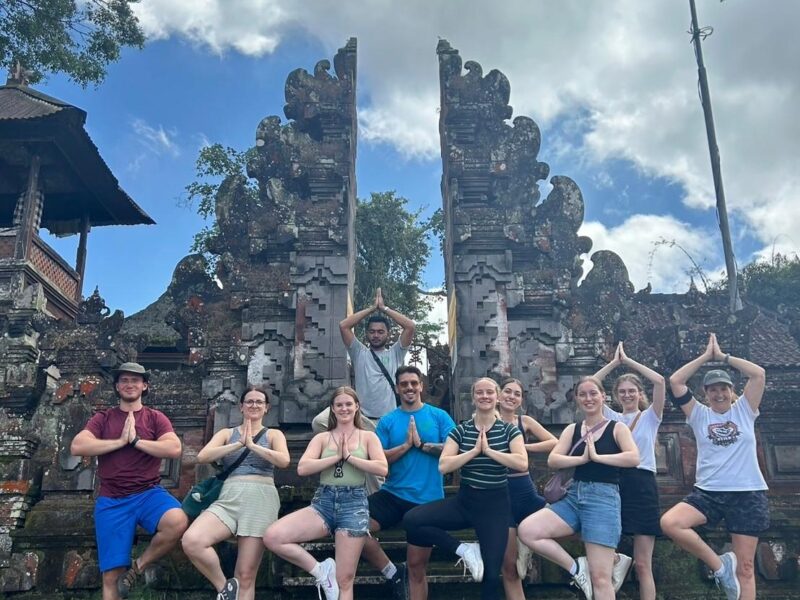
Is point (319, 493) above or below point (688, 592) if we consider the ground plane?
above

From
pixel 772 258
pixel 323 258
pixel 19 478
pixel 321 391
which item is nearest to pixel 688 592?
pixel 321 391

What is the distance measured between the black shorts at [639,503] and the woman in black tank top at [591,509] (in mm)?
315

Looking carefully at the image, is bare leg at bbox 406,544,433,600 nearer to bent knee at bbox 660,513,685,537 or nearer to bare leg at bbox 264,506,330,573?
bare leg at bbox 264,506,330,573

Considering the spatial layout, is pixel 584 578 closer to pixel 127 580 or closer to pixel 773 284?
pixel 127 580

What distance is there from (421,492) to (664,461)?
3770 millimetres

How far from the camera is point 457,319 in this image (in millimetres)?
8867

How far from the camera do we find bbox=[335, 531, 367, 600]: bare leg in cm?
473

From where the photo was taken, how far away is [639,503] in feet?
16.9

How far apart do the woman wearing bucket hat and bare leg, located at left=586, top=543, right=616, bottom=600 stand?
2.46 ft

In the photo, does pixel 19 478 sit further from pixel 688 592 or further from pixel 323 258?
pixel 688 592

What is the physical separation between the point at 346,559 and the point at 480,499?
3.36 feet

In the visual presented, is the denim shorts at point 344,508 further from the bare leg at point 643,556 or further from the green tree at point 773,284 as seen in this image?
the green tree at point 773,284

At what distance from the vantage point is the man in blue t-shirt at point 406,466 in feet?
17.2

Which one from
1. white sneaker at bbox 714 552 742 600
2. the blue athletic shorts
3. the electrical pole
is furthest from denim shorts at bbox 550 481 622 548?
the electrical pole
